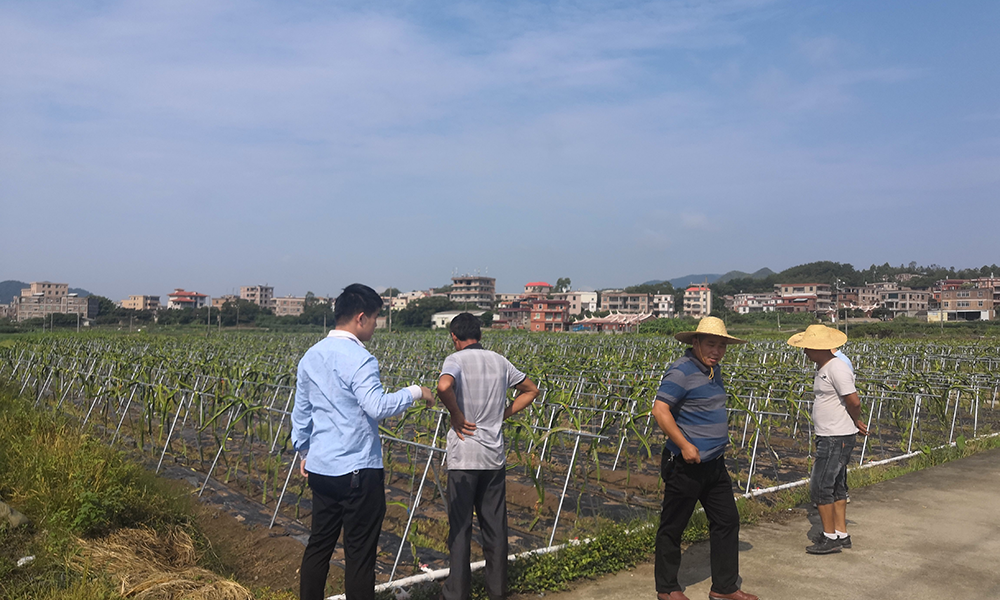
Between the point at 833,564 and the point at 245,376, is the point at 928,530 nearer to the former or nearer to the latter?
the point at 833,564

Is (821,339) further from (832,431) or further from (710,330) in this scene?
(710,330)

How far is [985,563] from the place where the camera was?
14.3ft

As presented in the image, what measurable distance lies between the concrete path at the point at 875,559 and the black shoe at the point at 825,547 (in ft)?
0.13

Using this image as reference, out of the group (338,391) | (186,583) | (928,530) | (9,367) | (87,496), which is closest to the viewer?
(338,391)

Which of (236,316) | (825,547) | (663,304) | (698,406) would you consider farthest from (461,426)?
(663,304)

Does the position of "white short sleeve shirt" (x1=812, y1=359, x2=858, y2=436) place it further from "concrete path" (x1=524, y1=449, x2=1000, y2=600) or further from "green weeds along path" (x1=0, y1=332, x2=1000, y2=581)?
"green weeds along path" (x1=0, y1=332, x2=1000, y2=581)

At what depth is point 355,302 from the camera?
3303 millimetres

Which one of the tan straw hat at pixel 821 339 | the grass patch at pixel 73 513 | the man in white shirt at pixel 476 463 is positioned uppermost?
the tan straw hat at pixel 821 339

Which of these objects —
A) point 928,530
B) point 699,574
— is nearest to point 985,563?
point 928,530

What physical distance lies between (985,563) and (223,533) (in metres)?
5.28

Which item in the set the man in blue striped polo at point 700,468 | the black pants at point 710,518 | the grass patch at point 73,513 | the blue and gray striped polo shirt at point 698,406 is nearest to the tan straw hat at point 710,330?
the man in blue striped polo at point 700,468

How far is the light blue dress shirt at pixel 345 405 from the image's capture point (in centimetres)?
313

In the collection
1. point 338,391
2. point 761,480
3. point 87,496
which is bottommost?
point 761,480

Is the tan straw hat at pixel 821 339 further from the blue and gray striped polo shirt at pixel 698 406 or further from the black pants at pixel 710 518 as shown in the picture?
the black pants at pixel 710 518
